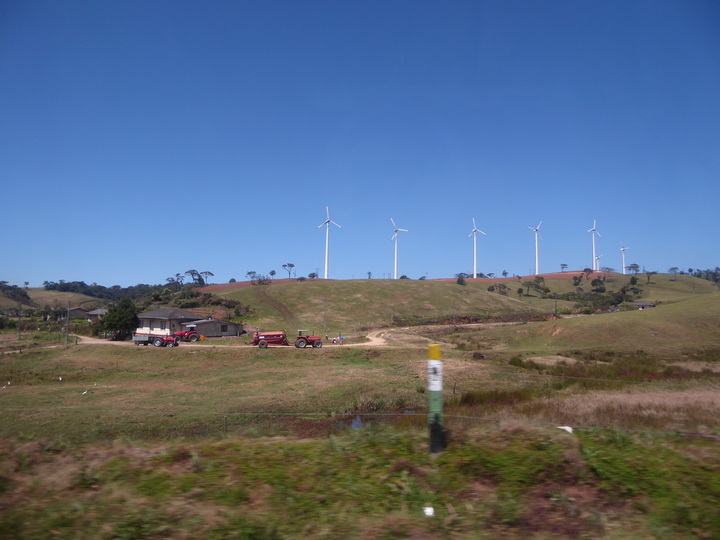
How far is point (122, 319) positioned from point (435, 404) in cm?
7402

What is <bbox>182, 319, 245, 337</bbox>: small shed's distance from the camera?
74.2 meters

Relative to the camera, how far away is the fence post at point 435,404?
291 inches

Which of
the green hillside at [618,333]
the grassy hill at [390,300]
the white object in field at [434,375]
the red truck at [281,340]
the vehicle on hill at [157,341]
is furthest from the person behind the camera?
the grassy hill at [390,300]

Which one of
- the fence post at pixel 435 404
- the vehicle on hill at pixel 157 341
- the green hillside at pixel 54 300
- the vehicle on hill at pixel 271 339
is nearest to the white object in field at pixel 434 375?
the fence post at pixel 435 404

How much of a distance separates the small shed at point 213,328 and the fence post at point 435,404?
69.2m

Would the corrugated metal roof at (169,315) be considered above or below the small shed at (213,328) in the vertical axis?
above

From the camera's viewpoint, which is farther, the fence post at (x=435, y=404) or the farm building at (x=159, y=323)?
the farm building at (x=159, y=323)

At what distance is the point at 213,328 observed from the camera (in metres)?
75.9

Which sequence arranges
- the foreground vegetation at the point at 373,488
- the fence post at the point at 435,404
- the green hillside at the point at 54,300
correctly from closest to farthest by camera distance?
the foreground vegetation at the point at 373,488 → the fence post at the point at 435,404 → the green hillside at the point at 54,300

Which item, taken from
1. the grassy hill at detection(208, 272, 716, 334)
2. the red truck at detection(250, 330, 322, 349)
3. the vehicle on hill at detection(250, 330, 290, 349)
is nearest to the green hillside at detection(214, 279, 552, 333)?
the grassy hill at detection(208, 272, 716, 334)

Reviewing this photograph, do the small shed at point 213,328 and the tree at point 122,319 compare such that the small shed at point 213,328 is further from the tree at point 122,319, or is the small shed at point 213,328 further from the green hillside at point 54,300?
the green hillside at point 54,300

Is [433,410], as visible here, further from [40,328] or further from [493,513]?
[40,328]

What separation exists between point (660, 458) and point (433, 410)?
3490mm

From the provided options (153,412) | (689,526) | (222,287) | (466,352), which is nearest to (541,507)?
(689,526)
